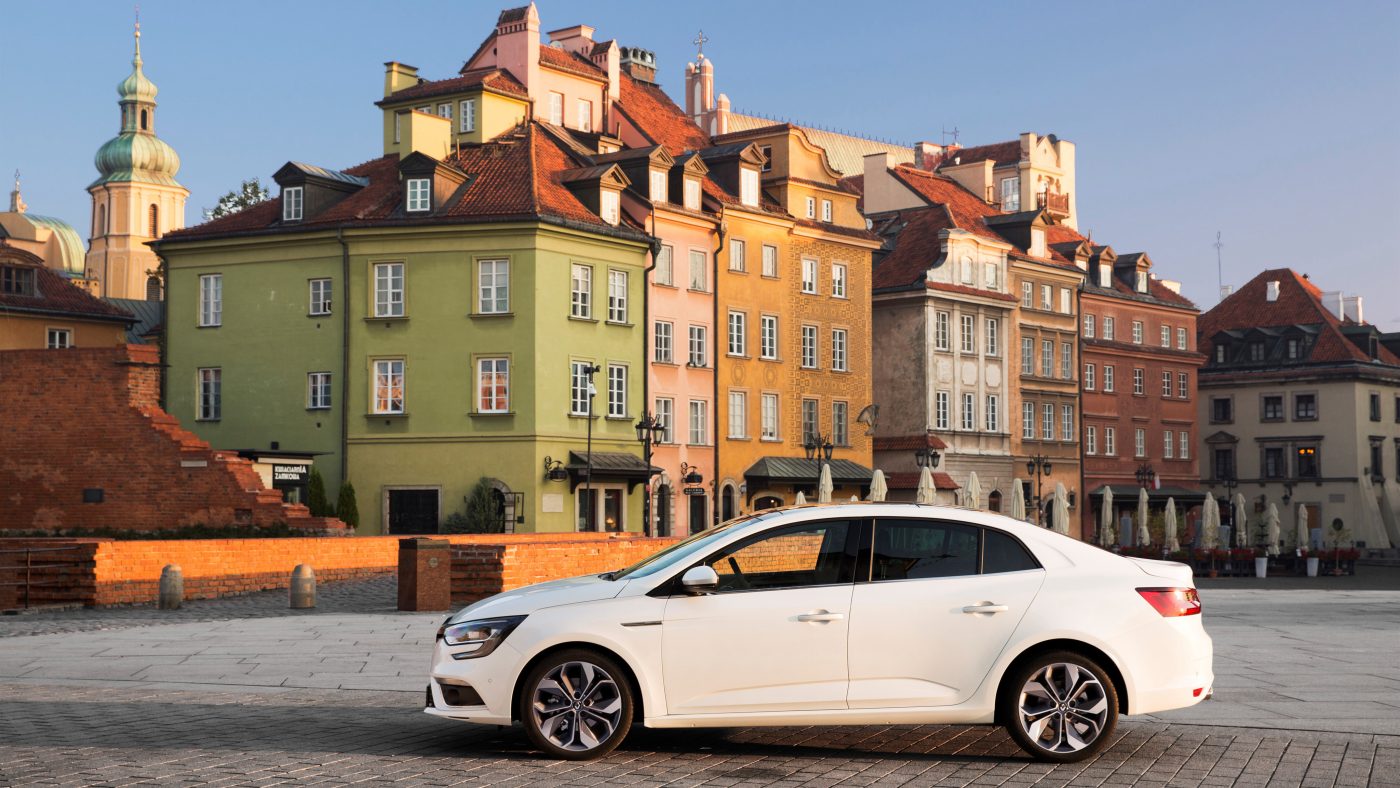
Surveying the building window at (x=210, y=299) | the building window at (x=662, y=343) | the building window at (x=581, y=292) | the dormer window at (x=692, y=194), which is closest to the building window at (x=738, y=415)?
the building window at (x=662, y=343)

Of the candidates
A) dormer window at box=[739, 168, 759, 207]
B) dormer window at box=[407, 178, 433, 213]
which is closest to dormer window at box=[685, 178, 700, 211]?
dormer window at box=[739, 168, 759, 207]

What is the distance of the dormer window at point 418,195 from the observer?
168ft

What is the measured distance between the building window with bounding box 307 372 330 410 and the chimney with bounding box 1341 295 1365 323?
6956cm

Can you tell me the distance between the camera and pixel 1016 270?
238 ft

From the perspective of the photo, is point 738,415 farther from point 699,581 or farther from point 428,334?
point 699,581

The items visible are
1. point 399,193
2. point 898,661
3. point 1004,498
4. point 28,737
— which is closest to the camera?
point 898,661

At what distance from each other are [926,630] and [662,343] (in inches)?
1792

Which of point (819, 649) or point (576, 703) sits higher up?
point (819, 649)

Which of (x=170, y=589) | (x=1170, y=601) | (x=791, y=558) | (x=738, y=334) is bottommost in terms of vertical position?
(x=170, y=589)

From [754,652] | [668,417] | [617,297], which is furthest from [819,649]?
[668,417]

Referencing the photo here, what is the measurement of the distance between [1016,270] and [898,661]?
211ft

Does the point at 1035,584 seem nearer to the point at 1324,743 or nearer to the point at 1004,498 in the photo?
the point at 1324,743

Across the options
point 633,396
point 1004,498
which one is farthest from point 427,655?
point 1004,498

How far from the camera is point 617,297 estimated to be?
5347 cm
